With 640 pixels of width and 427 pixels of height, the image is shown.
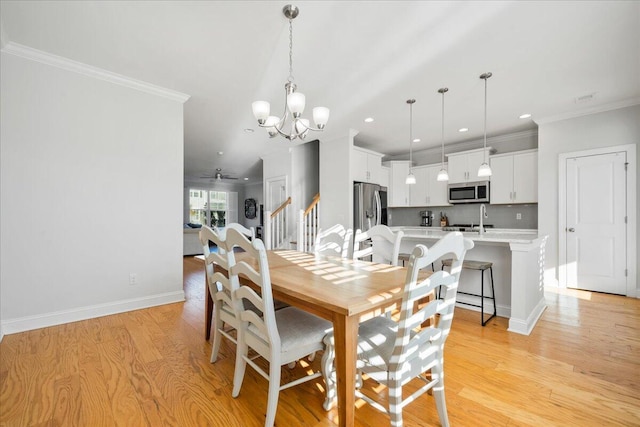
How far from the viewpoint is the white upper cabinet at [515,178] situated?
449cm

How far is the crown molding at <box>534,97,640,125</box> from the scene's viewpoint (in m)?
3.56

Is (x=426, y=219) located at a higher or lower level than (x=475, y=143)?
lower

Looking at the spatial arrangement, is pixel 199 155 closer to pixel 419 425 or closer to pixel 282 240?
pixel 282 240

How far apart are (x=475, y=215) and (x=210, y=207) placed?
994 cm

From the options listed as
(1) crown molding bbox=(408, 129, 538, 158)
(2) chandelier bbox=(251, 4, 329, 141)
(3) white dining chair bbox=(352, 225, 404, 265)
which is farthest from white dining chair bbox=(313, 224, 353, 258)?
(1) crown molding bbox=(408, 129, 538, 158)

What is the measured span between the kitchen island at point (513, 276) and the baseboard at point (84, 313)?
2986mm

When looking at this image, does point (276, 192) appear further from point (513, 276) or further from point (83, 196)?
point (513, 276)

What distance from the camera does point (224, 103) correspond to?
12.2 feet

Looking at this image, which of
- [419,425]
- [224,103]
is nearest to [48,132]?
[224,103]

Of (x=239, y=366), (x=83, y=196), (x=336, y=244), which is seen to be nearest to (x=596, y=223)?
(x=336, y=244)

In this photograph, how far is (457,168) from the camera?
5.26 m

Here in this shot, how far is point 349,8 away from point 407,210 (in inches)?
194

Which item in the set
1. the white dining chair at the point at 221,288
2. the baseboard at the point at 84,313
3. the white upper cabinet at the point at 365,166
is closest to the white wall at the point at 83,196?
the baseboard at the point at 84,313

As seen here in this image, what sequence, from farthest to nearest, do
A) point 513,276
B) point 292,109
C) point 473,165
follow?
point 473,165
point 513,276
point 292,109
